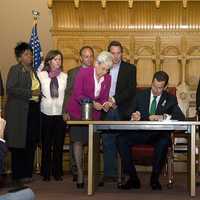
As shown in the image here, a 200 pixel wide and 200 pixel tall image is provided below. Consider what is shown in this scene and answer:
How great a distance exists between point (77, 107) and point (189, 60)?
3.53 meters

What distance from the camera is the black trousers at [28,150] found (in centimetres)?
548

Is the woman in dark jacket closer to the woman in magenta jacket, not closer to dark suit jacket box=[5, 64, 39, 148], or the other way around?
dark suit jacket box=[5, 64, 39, 148]

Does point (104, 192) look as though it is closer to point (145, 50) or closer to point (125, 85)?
point (125, 85)

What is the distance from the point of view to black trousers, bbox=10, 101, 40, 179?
5.48 metres

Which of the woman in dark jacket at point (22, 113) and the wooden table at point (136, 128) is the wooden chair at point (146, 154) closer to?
the wooden table at point (136, 128)

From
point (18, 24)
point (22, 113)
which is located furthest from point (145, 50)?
point (22, 113)

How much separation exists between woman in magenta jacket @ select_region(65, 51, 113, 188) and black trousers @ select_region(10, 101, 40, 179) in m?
0.56

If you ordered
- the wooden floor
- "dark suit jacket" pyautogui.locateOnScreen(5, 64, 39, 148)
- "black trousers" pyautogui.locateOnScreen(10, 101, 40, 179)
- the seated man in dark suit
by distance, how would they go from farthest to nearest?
"black trousers" pyautogui.locateOnScreen(10, 101, 40, 179), "dark suit jacket" pyautogui.locateOnScreen(5, 64, 39, 148), the seated man in dark suit, the wooden floor

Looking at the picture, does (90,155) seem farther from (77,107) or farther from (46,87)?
(46,87)

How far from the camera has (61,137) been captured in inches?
227

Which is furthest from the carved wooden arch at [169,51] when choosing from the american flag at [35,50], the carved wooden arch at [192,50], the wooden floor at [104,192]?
the wooden floor at [104,192]

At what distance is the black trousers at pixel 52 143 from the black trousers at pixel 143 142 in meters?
0.83

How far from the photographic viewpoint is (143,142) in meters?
5.26

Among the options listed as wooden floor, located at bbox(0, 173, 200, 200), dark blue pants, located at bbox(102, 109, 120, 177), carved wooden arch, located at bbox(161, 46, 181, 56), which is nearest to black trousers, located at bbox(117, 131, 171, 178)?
dark blue pants, located at bbox(102, 109, 120, 177)
